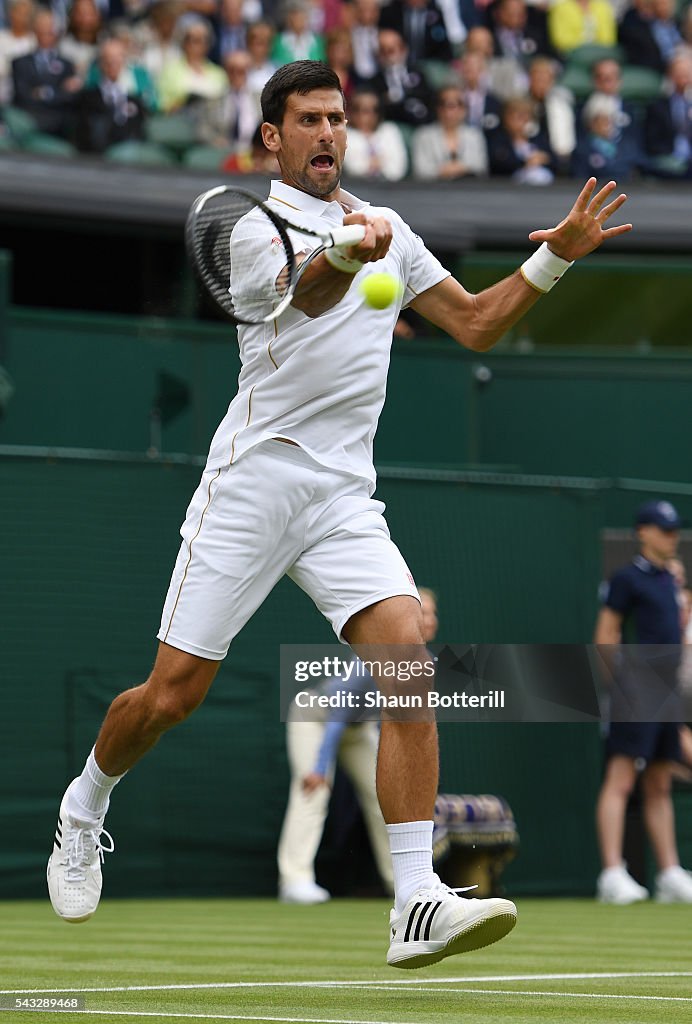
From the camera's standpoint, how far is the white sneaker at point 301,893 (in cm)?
1098

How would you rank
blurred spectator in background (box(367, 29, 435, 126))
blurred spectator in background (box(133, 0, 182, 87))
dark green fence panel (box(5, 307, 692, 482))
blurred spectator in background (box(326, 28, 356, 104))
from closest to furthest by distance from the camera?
dark green fence panel (box(5, 307, 692, 482))
blurred spectator in background (box(133, 0, 182, 87))
blurred spectator in background (box(326, 28, 356, 104))
blurred spectator in background (box(367, 29, 435, 126))

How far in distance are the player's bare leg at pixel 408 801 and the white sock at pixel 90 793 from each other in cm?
92

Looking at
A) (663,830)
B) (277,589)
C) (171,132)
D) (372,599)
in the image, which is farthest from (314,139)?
(171,132)

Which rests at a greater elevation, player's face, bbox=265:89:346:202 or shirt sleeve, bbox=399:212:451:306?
player's face, bbox=265:89:346:202

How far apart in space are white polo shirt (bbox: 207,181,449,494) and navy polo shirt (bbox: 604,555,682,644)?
622 cm

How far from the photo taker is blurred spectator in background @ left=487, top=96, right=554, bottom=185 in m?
16.3

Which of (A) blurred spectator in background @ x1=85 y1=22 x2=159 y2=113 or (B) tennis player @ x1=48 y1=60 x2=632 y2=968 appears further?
(A) blurred spectator in background @ x1=85 y1=22 x2=159 y2=113

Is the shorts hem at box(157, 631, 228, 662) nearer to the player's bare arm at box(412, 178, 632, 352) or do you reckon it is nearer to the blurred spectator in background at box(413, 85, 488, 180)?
the player's bare arm at box(412, 178, 632, 352)

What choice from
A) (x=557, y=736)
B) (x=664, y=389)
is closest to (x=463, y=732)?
(x=557, y=736)

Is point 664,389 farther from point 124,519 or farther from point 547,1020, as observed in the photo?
point 547,1020

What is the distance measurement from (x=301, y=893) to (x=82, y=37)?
7933mm

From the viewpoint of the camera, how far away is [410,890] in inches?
195

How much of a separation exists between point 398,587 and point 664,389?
9550 millimetres

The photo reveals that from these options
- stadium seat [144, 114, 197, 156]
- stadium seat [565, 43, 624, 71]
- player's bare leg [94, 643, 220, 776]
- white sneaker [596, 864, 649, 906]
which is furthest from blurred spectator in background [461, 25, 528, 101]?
player's bare leg [94, 643, 220, 776]
